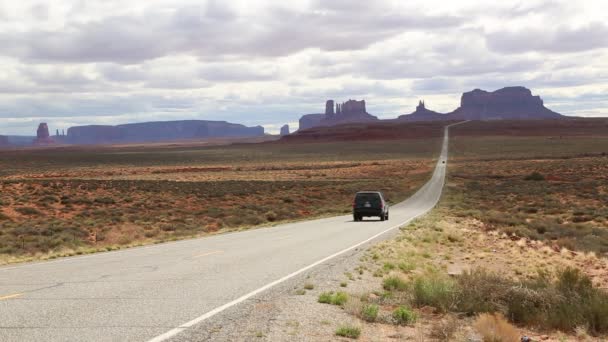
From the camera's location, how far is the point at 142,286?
11758 mm

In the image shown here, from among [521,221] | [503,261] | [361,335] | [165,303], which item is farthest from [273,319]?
[521,221]

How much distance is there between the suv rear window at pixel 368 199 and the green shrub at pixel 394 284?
21.4m

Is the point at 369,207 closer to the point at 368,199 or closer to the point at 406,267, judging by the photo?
the point at 368,199

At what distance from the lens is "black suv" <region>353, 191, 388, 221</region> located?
111ft

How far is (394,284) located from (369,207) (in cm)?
2156

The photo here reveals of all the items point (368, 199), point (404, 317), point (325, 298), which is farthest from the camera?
point (368, 199)

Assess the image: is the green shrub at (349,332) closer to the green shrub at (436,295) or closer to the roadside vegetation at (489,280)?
the roadside vegetation at (489,280)

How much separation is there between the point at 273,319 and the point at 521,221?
25.6 m

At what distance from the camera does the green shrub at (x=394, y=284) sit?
12445 mm

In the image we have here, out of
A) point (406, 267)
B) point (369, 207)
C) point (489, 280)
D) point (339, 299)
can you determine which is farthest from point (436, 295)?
point (369, 207)

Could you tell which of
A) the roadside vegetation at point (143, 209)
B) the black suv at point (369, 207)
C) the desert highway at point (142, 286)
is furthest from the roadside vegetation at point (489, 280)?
the roadside vegetation at point (143, 209)

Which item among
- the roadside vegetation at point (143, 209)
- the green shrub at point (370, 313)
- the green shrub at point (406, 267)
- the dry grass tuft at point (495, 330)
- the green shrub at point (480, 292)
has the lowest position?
the roadside vegetation at point (143, 209)

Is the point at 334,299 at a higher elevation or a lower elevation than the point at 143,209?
higher

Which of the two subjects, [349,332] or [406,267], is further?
[406,267]
